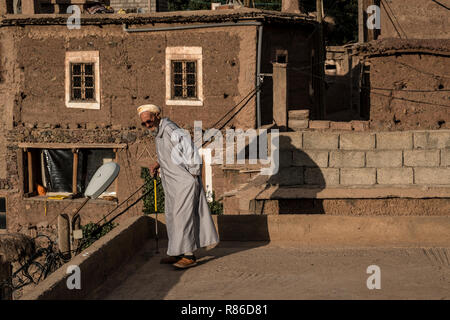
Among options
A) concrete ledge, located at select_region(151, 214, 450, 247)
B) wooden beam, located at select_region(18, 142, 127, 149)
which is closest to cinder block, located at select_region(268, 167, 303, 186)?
concrete ledge, located at select_region(151, 214, 450, 247)

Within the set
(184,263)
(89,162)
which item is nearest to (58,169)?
(89,162)

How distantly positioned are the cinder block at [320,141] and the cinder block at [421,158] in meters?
1.04

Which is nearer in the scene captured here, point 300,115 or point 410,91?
point 300,115

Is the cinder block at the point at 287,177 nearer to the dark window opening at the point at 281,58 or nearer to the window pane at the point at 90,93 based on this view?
the dark window opening at the point at 281,58

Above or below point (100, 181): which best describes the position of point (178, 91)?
above

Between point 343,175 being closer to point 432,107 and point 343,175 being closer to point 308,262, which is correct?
point 308,262

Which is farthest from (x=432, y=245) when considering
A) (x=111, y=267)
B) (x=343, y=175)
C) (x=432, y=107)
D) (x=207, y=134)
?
(x=207, y=134)

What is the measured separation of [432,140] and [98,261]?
22.2 ft

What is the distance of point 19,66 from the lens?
21406mm

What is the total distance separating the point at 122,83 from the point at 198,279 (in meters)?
15.2

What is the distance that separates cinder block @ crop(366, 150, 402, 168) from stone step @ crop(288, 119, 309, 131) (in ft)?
17.2

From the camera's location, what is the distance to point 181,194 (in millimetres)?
Answer: 6566

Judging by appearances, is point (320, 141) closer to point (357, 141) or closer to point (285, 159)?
point (357, 141)

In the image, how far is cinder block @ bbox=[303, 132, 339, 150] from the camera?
37.1 ft
